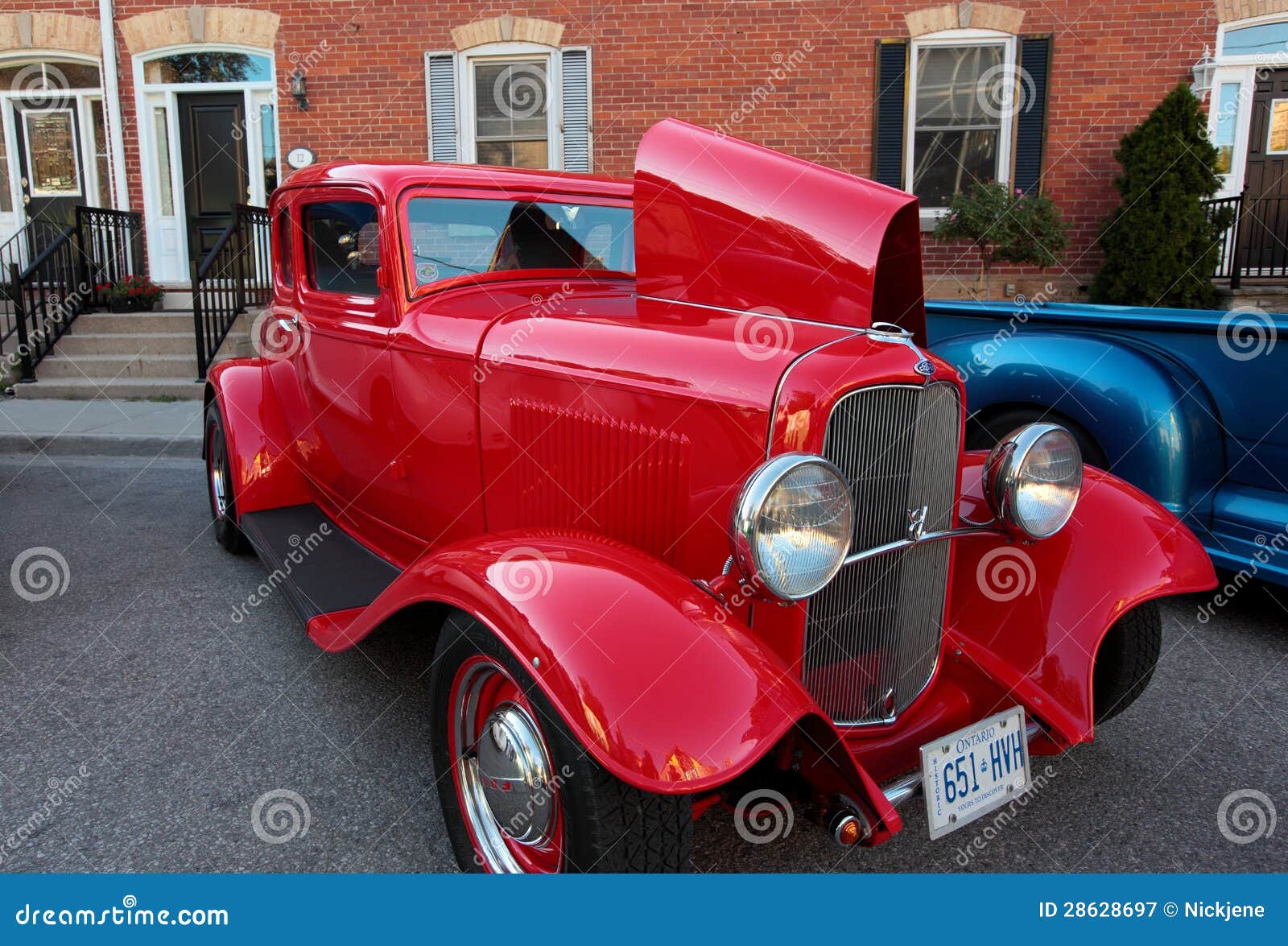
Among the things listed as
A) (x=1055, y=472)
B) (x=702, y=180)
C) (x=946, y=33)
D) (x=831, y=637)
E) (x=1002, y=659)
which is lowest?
(x=1002, y=659)

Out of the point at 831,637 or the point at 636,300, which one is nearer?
the point at 831,637

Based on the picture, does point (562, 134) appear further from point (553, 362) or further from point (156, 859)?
point (156, 859)

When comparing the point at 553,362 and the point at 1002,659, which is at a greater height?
the point at 553,362

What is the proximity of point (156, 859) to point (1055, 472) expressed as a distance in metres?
2.45

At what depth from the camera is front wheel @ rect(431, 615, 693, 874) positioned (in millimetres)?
1660

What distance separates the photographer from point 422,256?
2.98 meters

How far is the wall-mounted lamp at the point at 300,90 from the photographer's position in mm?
9164

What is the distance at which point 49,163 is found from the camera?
1015cm

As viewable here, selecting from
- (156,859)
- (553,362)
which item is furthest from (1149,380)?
(156,859)
